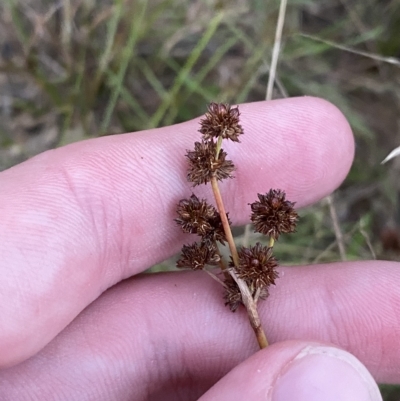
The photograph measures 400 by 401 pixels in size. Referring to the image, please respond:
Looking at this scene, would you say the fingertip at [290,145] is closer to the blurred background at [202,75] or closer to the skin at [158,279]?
the skin at [158,279]

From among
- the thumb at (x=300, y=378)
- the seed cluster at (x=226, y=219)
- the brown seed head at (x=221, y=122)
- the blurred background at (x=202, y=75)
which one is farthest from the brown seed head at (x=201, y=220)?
the blurred background at (x=202, y=75)

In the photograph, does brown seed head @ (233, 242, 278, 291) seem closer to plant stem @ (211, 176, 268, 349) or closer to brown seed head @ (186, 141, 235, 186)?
plant stem @ (211, 176, 268, 349)

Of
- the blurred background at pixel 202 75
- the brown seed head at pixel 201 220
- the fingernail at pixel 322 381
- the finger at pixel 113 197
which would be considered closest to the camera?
the fingernail at pixel 322 381

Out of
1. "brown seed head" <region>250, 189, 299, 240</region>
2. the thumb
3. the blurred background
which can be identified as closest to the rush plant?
"brown seed head" <region>250, 189, 299, 240</region>

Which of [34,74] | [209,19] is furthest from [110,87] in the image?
[209,19]

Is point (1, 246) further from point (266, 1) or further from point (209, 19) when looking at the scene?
point (266, 1)

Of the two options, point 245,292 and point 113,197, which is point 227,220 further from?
point 113,197
